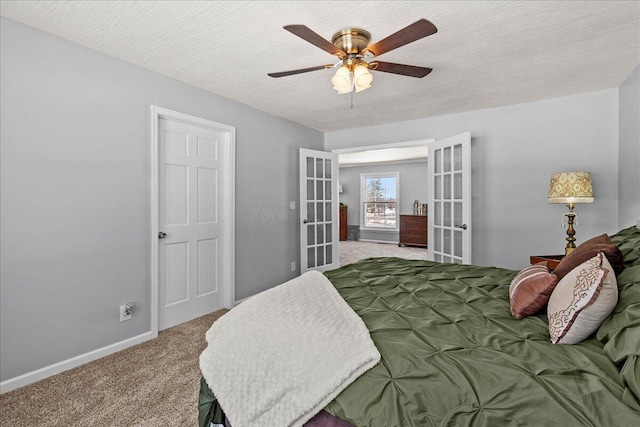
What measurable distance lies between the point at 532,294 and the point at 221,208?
3.00 m

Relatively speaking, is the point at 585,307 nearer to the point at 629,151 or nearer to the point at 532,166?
the point at 629,151

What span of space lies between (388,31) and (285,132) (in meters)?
2.41

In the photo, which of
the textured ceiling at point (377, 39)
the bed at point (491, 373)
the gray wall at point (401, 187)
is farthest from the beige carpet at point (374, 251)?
the bed at point (491, 373)

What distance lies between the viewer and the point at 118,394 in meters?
1.98

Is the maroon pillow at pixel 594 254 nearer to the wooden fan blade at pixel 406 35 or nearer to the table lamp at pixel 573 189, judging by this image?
the wooden fan blade at pixel 406 35

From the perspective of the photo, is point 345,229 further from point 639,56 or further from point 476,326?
point 476,326

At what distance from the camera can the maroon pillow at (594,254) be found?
4.45ft

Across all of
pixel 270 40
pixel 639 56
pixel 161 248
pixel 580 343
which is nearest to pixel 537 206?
pixel 639 56

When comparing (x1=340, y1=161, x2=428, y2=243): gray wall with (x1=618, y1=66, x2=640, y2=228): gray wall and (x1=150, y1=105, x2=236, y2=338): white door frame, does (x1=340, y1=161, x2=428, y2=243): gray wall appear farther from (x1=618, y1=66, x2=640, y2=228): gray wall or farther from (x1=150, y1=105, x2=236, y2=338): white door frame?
(x1=150, y1=105, x2=236, y2=338): white door frame

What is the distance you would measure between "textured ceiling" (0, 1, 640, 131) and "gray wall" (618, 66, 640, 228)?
6.5 inches

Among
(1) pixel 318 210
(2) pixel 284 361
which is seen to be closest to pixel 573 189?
(1) pixel 318 210

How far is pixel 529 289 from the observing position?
1362mm

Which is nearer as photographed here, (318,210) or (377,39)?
(377,39)

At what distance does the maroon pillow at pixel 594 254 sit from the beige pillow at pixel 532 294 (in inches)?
4.3
